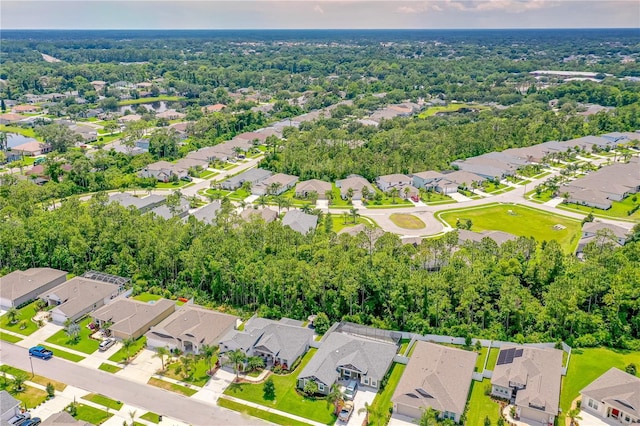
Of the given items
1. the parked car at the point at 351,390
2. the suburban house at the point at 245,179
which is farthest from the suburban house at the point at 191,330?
the suburban house at the point at 245,179

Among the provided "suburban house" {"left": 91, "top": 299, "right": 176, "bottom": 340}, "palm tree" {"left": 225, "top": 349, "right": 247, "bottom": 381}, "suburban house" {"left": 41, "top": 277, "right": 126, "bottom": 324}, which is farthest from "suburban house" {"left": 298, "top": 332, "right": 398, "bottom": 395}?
"suburban house" {"left": 41, "top": 277, "right": 126, "bottom": 324}

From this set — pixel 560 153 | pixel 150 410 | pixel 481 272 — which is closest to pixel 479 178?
pixel 560 153

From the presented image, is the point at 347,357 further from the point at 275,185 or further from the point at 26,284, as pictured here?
the point at 275,185

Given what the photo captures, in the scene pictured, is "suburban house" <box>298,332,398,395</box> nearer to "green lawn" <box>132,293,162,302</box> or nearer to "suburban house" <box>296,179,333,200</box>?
"green lawn" <box>132,293,162,302</box>

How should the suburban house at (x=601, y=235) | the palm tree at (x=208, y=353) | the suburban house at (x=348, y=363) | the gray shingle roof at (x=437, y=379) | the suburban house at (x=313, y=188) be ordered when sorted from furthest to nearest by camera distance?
the suburban house at (x=313, y=188), the suburban house at (x=601, y=235), the palm tree at (x=208, y=353), the suburban house at (x=348, y=363), the gray shingle roof at (x=437, y=379)

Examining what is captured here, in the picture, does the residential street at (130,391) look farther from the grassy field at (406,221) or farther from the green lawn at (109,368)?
the grassy field at (406,221)

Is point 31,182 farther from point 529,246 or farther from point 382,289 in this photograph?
point 529,246
